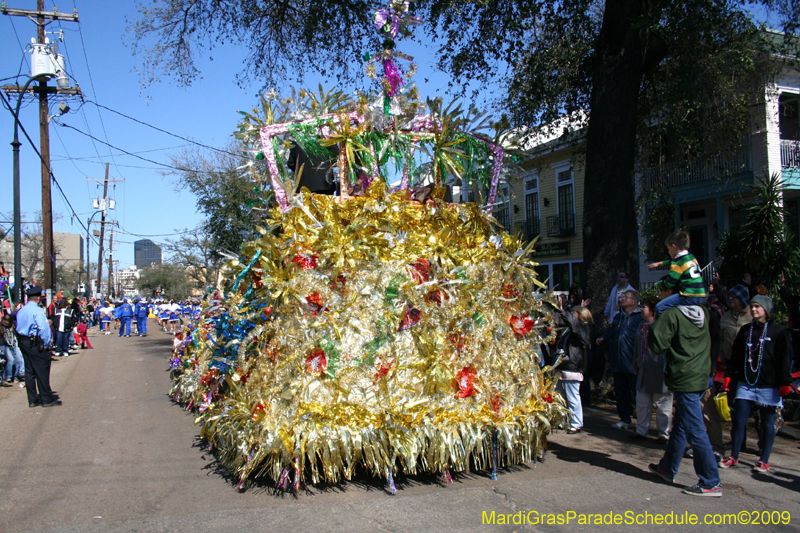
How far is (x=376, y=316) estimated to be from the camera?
4.23 m

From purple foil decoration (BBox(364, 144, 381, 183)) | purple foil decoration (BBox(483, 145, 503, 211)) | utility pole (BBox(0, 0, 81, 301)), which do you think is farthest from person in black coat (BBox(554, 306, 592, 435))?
utility pole (BBox(0, 0, 81, 301))

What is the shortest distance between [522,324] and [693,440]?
152cm

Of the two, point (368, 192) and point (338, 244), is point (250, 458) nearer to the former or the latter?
point (338, 244)

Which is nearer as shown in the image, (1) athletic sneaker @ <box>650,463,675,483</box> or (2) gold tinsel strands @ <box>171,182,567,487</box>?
(2) gold tinsel strands @ <box>171,182,567,487</box>

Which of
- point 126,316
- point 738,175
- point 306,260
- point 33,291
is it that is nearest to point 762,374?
point 306,260

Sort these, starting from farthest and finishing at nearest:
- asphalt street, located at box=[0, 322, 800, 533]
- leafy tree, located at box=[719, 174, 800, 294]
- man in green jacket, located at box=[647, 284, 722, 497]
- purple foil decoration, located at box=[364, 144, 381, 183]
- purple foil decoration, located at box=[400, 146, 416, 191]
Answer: leafy tree, located at box=[719, 174, 800, 294], purple foil decoration, located at box=[400, 146, 416, 191], purple foil decoration, located at box=[364, 144, 381, 183], man in green jacket, located at box=[647, 284, 722, 497], asphalt street, located at box=[0, 322, 800, 533]

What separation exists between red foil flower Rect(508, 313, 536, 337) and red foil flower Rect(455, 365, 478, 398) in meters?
0.58

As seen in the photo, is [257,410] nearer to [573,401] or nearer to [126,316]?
[573,401]

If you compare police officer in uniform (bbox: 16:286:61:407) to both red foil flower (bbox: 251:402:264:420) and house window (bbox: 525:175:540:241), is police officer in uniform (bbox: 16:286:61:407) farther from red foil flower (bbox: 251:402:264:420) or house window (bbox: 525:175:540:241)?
house window (bbox: 525:175:540:241)

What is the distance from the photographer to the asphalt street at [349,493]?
148 inches

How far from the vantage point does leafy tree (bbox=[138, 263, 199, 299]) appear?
49.5 m

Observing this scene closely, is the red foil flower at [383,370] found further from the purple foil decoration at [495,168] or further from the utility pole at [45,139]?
the utility pole at [45,139]

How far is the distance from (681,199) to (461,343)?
15727 millimetres

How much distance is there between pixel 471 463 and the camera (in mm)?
4805
